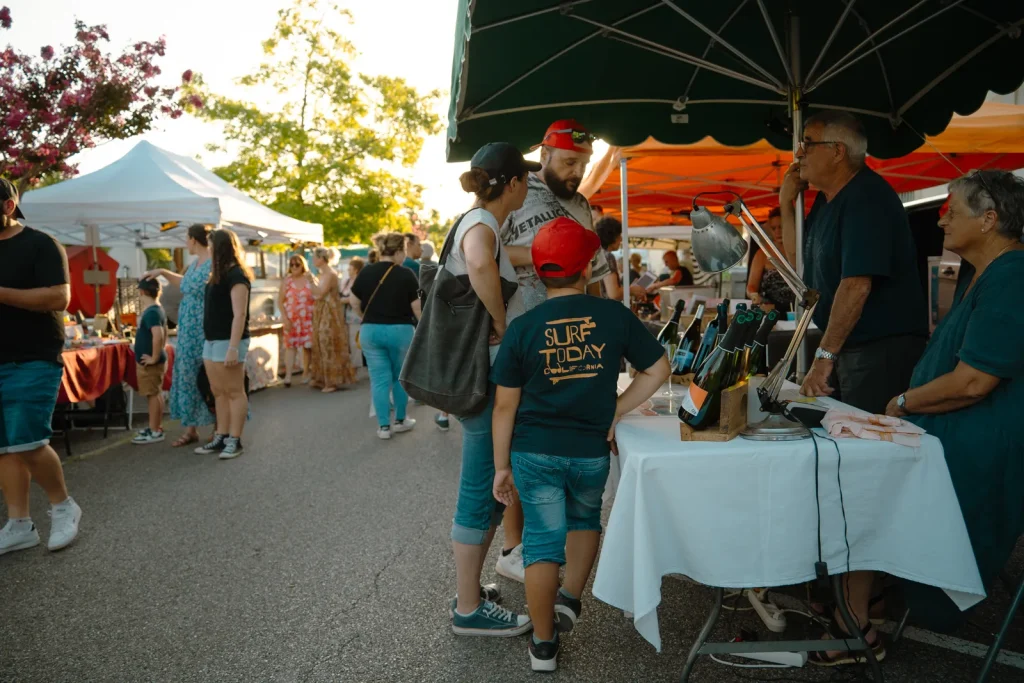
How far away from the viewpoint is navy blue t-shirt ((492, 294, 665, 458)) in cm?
255

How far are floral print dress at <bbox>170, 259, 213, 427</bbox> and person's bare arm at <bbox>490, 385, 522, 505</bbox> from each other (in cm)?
470

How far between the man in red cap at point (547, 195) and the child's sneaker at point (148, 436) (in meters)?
5.65

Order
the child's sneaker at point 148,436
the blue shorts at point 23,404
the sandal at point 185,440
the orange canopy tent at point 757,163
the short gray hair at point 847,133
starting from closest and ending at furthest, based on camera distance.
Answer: the short gray hair at point 847,133, the blue shorts at point 23,404, the orange canopy tent at point 757,163, the sandal at point 185,440, the child's sneaker at point 148,436

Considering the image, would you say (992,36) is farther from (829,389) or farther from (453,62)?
(453,62)

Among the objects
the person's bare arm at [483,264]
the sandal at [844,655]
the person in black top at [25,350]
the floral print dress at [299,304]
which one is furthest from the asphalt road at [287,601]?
the floral print dress at [299,304]

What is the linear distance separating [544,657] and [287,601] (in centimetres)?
144

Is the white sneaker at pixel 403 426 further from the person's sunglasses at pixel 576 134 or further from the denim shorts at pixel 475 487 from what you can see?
the person's sunglasses at pixel 576 134

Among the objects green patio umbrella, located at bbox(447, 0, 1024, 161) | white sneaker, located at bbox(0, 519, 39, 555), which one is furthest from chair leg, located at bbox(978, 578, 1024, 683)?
white sneaker, located at bbox(0, 519, 39, 555)

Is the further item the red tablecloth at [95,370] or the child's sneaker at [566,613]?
the red tablecloth at [95,370]

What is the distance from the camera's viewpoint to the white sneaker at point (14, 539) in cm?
429

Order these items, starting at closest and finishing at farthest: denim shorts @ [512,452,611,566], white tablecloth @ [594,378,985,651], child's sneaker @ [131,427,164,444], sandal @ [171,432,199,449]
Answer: white tablecloth @ [594,378,985,651]
denim shorts @ [512,452,611,566]
sandal @ [171,432,199,449]
child's sneaker @ [131,427,164,444]

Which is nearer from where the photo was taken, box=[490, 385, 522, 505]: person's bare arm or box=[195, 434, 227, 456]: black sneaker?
box=[490, 385, 522, 505]: person's bare arm

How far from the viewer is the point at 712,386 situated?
2.39 metres

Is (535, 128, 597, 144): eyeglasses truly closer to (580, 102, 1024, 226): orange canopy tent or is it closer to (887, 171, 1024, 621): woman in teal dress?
(887, 171, 1024, 621): woman in teal dress
